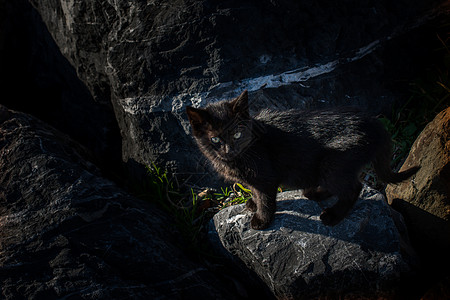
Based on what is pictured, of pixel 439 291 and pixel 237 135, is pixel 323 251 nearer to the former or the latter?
pixel 439 291

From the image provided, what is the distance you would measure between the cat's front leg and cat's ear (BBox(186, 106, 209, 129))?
0.84 m

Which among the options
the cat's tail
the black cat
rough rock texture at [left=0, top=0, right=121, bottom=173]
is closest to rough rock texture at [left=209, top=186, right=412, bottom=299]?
the black cat

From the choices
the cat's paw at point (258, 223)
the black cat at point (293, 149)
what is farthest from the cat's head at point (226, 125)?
the cat's paw at point (258, 223)

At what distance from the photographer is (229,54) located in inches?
160

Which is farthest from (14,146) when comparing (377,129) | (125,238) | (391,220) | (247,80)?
(391,220)

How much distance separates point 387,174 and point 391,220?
0.44 metres

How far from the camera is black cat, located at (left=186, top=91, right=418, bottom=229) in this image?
3.01 metres

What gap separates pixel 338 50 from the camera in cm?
430

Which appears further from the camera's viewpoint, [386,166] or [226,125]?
[386,166]

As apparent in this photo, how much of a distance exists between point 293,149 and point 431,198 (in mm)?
1433

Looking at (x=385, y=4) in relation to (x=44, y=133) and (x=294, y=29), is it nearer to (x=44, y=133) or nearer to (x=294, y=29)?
(x=294, y=29)

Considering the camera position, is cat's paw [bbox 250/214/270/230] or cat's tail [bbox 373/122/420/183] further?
cat's paw [bbox 250/214/270/230]

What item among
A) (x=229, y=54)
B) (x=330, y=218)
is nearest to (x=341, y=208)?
(x=330, y=218)

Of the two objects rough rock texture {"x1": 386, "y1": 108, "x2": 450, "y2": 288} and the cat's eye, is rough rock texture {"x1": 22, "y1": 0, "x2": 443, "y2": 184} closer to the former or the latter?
the cat's eye
